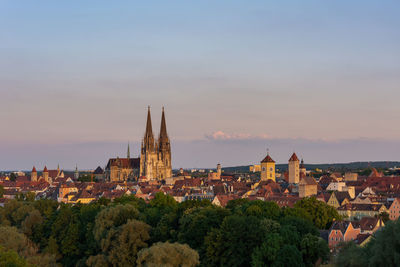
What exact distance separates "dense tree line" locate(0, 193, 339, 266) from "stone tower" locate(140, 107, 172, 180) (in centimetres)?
10604

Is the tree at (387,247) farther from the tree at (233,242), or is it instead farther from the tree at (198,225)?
the tree at (198,225)

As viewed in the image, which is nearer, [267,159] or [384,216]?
[384,216]

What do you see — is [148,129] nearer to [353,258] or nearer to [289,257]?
[289,257]

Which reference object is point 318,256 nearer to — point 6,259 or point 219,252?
point 219,252

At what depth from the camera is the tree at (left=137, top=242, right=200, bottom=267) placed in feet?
158

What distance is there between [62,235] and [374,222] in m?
38.0

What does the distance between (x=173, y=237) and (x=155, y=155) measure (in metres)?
132

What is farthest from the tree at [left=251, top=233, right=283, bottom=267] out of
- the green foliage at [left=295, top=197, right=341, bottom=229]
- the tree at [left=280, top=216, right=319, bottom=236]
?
the green foliage at [left=295, top=197, right=341, bottom=229]

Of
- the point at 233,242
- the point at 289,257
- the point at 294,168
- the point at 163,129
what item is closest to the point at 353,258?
the point at 289,257

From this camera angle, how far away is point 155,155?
191m

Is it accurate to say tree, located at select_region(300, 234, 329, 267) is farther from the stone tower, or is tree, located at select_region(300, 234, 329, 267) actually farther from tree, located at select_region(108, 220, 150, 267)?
the stone tower

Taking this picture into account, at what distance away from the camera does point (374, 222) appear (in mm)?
66375

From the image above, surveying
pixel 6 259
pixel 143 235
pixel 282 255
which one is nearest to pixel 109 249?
pixel 143 235

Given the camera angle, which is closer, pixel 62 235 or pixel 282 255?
pixel 282 255
